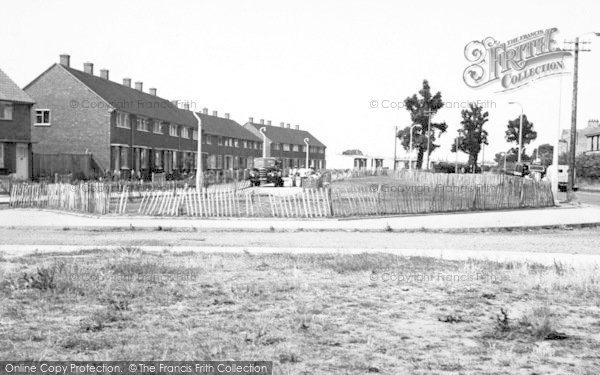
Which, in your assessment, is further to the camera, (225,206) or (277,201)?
(277,201)

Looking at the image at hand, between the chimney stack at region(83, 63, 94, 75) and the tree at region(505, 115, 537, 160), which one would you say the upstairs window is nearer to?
the chimney stack at region(83, 63, 94, 75)

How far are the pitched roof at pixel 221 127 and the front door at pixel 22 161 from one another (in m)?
26.4

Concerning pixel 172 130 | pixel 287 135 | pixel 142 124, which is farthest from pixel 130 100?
pixel 287 135

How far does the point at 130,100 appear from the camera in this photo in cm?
5416

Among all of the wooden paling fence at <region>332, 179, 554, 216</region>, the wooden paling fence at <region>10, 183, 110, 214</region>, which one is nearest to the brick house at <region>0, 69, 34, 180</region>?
the wooden paling fence at <region>10, 183, 110, 214</region>

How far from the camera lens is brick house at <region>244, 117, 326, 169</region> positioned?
97625 mm

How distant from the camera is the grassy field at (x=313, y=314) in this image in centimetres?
577

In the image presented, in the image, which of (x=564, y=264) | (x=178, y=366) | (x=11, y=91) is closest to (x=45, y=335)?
(x=178, y=366)

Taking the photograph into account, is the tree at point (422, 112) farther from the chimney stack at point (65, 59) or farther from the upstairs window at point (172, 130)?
the chimney stack at point (65, 59)

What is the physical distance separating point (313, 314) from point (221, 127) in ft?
236

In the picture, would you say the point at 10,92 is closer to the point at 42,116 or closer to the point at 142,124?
the point at 42,116

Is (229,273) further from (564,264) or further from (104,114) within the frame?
(104,114)

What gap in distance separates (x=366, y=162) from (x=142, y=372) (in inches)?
4672

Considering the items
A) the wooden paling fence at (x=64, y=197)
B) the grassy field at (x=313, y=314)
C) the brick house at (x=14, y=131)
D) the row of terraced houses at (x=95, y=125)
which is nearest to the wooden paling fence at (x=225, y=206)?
the wooden paling fence at (x=64, y=197)
